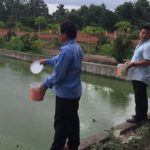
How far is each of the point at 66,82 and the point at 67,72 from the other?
3.2 inches

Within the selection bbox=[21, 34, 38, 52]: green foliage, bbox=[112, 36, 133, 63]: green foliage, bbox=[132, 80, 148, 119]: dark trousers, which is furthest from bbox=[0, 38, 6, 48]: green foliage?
bbox=[132, 80, 148, 119]: dark trousers

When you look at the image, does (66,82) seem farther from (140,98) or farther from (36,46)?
(36,46)

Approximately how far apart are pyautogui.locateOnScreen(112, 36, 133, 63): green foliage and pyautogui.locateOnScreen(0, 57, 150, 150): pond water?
8.80 feet

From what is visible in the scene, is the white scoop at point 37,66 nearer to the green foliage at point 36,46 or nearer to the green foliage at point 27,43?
the green foliage at point 36,46

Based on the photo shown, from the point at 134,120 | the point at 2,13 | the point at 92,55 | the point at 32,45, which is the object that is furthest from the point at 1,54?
the point at 2,13

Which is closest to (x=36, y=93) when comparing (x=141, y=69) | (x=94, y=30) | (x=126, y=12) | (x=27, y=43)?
(x=141, y=69)

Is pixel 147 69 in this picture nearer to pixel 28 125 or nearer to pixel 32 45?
pixel 28 125

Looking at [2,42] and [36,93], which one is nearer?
[36,93]

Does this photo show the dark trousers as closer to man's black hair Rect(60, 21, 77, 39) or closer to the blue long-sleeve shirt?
the blue long-sleeve shirt

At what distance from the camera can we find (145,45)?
4113 millimetres

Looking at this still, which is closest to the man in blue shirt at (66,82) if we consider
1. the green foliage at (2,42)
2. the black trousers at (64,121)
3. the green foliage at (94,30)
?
the black trousers at (64,121)

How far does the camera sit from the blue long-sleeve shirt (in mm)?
3043

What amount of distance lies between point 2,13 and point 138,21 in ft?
54.1

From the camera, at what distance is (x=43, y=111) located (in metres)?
6.67
